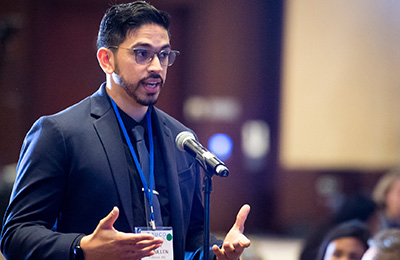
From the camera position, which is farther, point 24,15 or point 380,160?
point 380,160

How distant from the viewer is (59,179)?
1.93 m

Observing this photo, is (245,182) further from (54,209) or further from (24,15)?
(54,209)

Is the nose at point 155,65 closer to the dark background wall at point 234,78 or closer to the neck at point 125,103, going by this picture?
the neck at point 125,103

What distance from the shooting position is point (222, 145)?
24.2 ft

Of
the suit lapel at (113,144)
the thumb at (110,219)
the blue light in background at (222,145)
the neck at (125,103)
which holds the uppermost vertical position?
the neck at (125,103)

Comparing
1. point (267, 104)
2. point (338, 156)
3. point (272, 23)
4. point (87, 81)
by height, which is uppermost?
point (272, 23)

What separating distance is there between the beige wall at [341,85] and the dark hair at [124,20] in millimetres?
5515

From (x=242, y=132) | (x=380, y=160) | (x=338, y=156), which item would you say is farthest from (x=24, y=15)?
(x=380, y=160)

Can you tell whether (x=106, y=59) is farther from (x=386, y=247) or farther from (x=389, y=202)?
(x=389, y=202)

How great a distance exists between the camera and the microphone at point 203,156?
5.64 feet

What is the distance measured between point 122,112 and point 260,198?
5.53 metres

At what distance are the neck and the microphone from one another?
26 centimetres

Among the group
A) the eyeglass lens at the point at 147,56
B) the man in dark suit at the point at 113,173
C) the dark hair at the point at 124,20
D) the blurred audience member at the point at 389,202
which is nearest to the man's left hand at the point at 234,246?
the man in dark suit at the point at 113,173

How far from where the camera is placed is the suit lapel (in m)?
1.97
